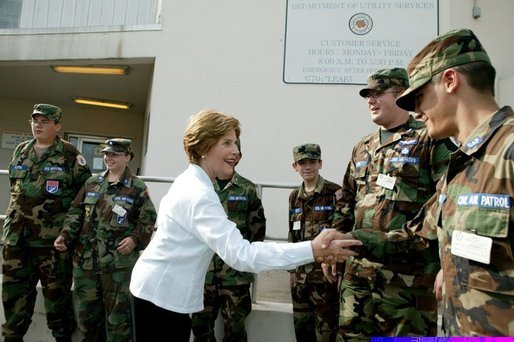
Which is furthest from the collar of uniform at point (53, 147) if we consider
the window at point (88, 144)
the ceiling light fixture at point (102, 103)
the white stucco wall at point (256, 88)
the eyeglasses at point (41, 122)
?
the window at point (88, 144)

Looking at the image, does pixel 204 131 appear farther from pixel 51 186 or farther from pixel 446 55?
pixel 51 186

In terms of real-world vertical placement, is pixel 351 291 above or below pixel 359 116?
below

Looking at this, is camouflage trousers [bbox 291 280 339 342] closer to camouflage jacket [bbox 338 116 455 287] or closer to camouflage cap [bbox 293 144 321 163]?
camouflage jacket [bbox 338 116 455 287]

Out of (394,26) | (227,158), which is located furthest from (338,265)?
(394,26)

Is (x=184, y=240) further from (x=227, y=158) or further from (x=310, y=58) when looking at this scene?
(x=310, y=58)

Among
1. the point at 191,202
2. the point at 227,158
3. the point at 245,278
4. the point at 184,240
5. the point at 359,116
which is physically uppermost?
the point at 359,116

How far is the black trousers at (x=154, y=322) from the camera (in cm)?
176

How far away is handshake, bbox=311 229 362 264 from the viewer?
1862 mm

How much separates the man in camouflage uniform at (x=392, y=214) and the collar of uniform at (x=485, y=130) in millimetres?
901

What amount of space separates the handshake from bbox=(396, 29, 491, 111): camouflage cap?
2.57 feet

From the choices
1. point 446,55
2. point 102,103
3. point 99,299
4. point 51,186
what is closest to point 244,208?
point 99,299

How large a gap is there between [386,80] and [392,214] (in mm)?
801

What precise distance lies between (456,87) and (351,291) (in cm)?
138

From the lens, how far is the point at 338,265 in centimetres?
258
